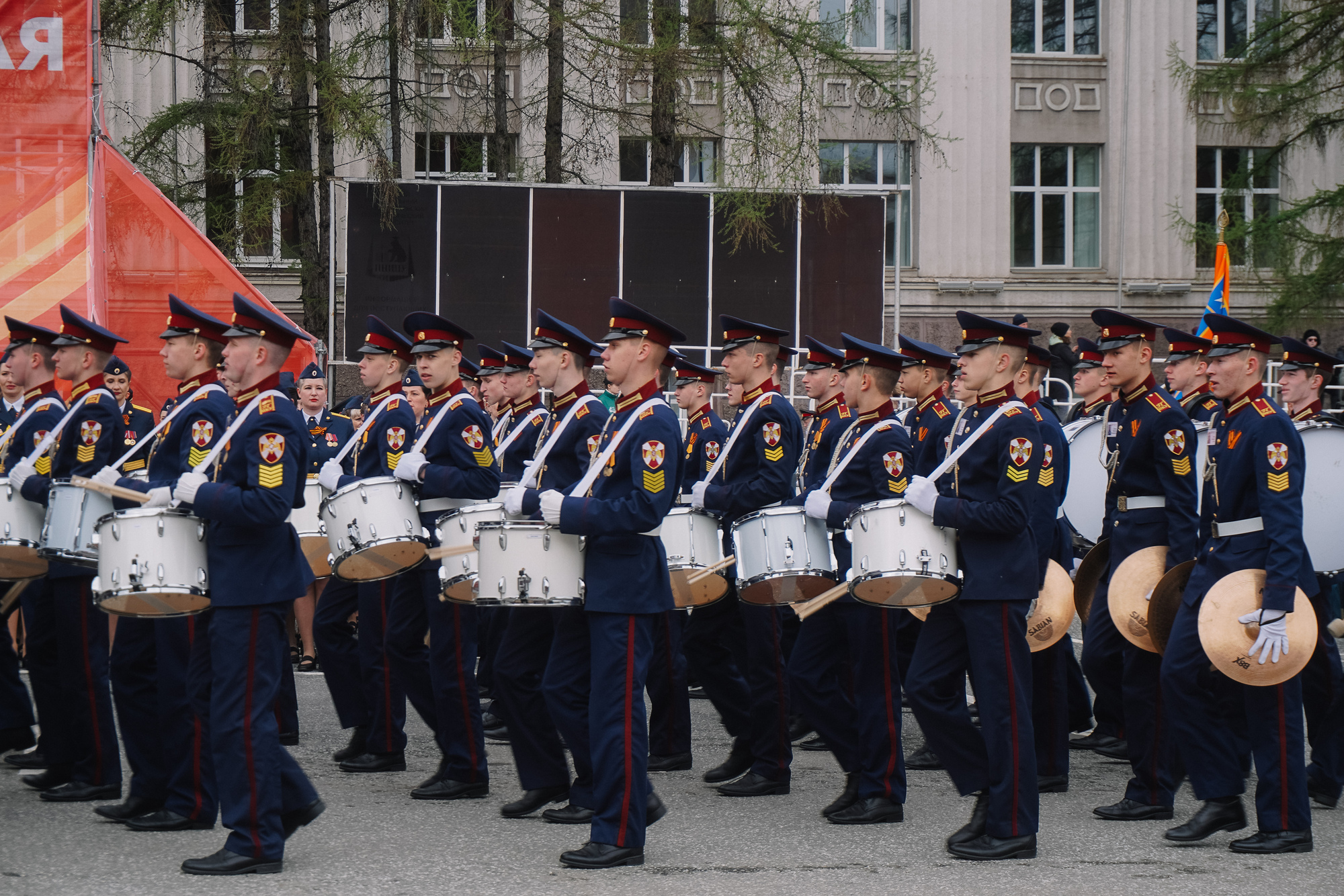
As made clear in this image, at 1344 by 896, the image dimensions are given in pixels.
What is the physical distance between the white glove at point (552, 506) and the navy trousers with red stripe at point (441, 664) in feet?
5.45

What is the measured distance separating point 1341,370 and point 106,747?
56.0 feet

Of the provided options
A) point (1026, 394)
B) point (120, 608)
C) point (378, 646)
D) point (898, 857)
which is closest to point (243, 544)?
point (120, 608)

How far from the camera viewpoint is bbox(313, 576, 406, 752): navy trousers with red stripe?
25.6 ft

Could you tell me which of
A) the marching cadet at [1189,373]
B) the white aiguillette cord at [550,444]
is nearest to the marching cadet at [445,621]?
the white aiguillette cord at [550,444]

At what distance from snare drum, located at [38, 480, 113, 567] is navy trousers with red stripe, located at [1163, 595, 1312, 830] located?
4501 millimetres

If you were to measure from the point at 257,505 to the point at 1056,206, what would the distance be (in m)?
23.8

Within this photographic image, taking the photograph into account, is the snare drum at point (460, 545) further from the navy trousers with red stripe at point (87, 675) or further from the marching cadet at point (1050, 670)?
the marching cadet at point (1050, 670)

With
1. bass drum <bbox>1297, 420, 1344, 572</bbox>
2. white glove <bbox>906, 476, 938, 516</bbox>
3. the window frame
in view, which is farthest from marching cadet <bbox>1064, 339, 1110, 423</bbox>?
the window frame

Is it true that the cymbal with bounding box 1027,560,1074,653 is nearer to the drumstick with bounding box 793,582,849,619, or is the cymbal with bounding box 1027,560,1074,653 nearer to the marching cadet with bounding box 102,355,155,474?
the drumstick with bounding box 793,582,849,619

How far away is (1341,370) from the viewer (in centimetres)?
1984

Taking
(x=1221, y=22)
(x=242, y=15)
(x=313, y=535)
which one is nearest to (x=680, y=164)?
(x=242, y=15)

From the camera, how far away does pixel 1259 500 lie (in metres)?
6.25

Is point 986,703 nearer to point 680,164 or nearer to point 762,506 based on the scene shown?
point 762,506

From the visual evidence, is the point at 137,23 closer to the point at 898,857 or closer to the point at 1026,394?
the point at 1026,394
